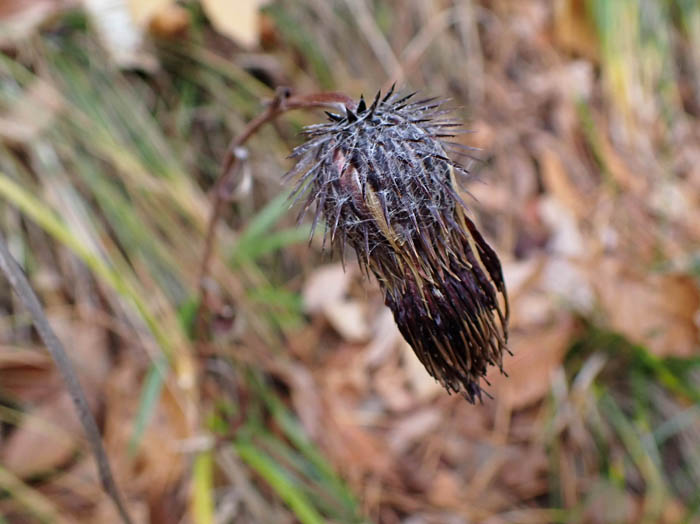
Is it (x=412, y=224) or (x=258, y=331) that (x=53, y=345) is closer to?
(x=412, y=224)

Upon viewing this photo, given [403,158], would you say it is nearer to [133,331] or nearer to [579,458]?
[133,331]

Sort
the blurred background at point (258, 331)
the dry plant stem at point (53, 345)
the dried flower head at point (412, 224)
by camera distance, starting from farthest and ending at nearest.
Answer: the blurred background at point (258, 331) → the dry plant stem at point (53, 345) → the dried flower head at point (412, 224)

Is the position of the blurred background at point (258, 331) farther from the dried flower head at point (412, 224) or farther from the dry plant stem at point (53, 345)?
the dried flower head at point (412, 224)

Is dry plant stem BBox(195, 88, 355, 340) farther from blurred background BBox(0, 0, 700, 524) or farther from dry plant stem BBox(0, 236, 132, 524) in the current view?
dry plant stem BBox(0, 236, 132, 524)

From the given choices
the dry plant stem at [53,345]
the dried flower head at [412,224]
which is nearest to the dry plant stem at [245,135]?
the dried flower head at [412,224]

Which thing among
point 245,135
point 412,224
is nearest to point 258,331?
point 245,135

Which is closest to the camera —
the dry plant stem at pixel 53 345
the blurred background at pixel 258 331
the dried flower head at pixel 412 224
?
the dried flower head at pixel 412 224

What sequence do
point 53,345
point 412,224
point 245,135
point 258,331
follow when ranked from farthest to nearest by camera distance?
point 258,331
point 245,135
point 53,345
point 412,224
